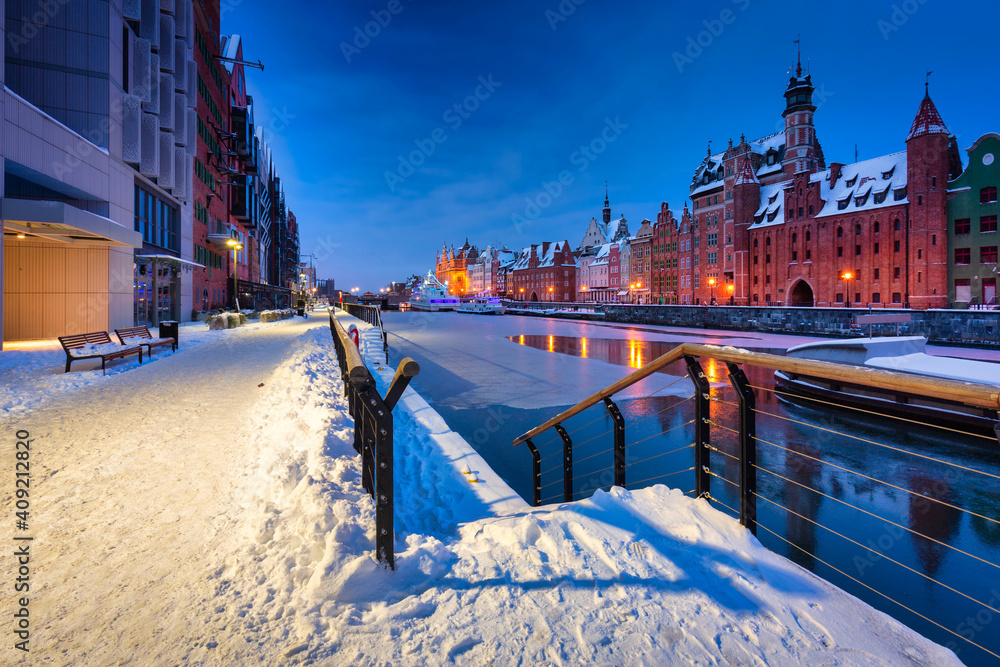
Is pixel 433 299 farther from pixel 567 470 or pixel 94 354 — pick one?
pixel 567 470

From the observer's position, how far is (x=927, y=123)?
41.2m

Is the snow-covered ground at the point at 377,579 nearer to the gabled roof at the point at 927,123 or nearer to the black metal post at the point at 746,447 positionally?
the black metal post at the point at 746,447

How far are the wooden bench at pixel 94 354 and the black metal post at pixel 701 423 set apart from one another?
12199 millimetres

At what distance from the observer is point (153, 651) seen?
211cm

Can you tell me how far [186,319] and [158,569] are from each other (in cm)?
3266

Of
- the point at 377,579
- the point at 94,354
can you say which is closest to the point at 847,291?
the point at 377,579

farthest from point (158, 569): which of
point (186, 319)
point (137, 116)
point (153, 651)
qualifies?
point (186, 319)

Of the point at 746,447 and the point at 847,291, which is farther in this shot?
the point at 847,291

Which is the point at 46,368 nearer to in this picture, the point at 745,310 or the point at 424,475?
the point at 424,475

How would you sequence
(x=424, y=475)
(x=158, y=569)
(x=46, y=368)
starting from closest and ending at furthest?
(x=158, y=569), (x=424, y=475), (x=46, y=368)

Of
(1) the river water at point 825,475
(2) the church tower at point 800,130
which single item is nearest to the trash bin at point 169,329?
(1) the river water at point 825,475

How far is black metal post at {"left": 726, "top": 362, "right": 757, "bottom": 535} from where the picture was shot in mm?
2914

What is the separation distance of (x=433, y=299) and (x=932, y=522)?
289 ft

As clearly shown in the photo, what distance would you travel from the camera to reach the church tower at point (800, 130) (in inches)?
2144
